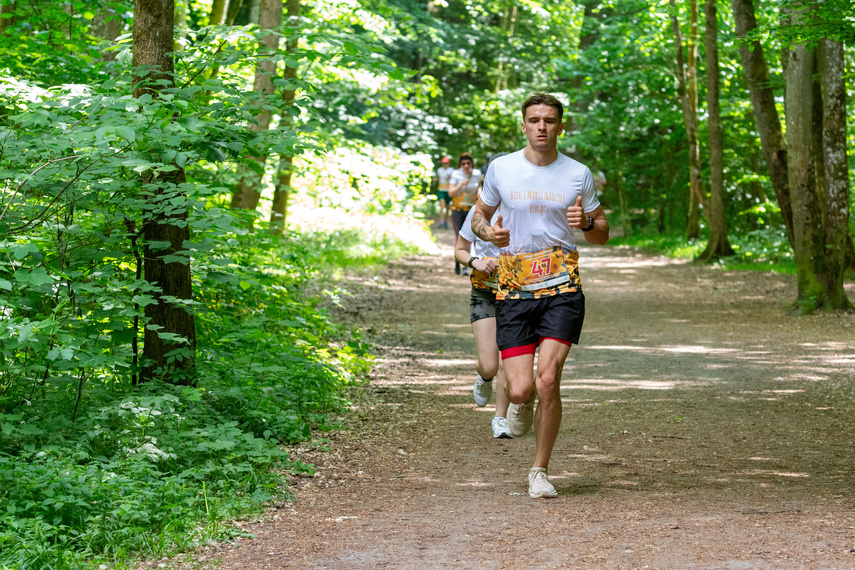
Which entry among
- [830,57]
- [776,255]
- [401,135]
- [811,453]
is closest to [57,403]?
[811,453]

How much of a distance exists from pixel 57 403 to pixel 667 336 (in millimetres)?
7703

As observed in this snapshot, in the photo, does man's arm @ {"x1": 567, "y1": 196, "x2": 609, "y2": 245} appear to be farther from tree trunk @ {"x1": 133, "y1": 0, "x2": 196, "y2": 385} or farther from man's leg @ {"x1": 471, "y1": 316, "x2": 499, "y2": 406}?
tree trunk @ {"x1": 133, "y1": 0, "x2": 196, "y2": 385}

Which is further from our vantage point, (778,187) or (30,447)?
(778,187)

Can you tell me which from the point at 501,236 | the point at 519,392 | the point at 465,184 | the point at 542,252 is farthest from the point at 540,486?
the point at 465,184

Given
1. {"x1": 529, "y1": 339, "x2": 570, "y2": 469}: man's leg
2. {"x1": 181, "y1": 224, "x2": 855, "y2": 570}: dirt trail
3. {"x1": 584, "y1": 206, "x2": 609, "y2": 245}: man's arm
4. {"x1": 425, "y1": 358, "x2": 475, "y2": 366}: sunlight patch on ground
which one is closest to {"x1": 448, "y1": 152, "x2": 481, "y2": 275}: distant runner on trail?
{"x1": 181, "y1": 224, "x2": 855, "y2": 570}: dirt trail

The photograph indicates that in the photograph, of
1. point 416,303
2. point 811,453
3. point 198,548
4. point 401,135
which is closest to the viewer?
point 198,548

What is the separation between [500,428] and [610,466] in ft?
2.81

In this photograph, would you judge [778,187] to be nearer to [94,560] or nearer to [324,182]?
[324,182]

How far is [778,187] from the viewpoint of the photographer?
1409cm

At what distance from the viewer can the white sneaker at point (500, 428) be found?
624 cm

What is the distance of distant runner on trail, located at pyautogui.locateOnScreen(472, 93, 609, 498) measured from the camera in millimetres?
4883

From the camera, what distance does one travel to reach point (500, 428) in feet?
20.5

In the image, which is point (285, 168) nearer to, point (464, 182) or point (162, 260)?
point (464, 182)

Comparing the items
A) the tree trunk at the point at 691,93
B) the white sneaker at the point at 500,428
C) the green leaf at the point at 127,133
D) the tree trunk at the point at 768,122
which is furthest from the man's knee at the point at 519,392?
→ the tree trunk at the point at 691,93
